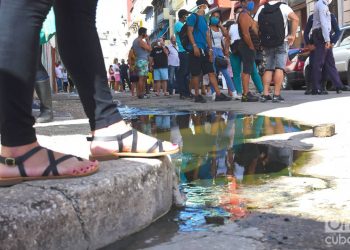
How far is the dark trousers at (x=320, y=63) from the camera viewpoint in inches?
369

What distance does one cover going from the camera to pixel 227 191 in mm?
2496

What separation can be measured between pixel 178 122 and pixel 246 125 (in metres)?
0.92

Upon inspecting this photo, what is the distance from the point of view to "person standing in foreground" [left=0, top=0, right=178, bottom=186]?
1.76 m

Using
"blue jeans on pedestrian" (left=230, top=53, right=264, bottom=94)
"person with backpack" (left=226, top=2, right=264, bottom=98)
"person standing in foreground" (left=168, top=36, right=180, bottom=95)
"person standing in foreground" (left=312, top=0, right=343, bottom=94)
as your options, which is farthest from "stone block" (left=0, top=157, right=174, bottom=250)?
"person standing in foreground" (left=168, top=36, right=180, bottom=95)

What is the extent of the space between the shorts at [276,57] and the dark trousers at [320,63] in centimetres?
169

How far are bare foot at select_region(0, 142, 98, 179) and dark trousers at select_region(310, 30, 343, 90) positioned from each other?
818 centimetres

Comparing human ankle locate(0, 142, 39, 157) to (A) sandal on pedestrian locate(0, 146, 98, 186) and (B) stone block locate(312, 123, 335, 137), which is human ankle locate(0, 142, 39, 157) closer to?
(A) sandal on pedestrian locate(0, 146, 98, 186)

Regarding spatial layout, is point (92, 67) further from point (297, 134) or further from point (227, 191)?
point (297, 134)

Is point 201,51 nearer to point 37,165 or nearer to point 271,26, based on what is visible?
point 271,26

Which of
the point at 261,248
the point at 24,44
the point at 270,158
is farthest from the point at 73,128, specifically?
the point at 261,248

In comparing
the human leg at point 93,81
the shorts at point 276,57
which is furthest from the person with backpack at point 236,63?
the human leg at point 93,81

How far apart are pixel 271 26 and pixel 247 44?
0.73 metres

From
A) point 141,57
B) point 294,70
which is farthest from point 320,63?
point 141,57

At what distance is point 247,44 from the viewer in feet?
27.8
